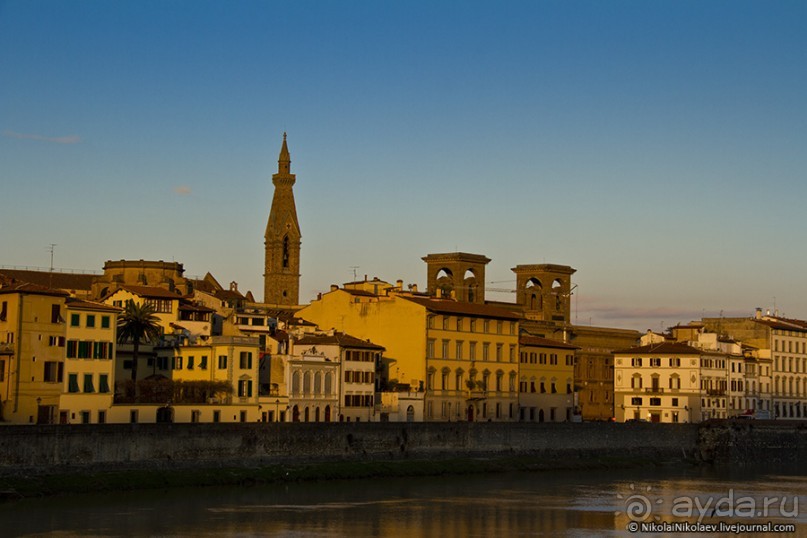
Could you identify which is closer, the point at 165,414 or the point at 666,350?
the point at 165,414

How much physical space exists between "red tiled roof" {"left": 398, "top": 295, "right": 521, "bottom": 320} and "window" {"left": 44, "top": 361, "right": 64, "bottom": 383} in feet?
102

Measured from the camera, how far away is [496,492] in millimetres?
68125

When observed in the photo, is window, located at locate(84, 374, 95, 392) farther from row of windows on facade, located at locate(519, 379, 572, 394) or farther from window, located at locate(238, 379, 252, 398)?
row of windows on facade, located at locate(519, 379, 572, 394)

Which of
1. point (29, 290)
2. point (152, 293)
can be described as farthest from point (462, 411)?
point (29, 290)

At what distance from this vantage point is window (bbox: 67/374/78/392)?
223ft

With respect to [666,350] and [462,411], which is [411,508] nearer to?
[462,411]

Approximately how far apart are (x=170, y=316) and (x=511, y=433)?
21.2 metres

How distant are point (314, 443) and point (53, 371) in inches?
532

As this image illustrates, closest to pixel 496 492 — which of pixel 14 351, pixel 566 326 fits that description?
pixel 14 351

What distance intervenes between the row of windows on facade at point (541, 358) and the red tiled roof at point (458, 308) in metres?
3.70

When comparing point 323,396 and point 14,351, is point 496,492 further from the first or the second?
point 14,351

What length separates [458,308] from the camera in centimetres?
9656

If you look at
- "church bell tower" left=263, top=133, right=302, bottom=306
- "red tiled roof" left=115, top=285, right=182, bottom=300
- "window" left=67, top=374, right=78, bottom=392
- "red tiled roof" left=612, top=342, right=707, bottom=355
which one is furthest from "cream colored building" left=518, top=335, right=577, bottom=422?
"church bell tower" left=263, top=133, right=302, bottom=306

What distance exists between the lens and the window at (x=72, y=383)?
6800cm
